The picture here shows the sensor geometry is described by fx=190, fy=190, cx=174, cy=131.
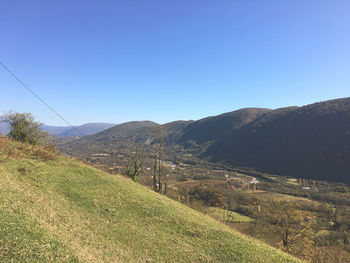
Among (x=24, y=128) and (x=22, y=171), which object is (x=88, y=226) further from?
(x=24, y=128)

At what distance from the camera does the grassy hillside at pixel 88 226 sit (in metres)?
7.10

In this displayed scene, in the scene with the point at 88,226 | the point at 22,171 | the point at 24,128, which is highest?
the point at 24,128

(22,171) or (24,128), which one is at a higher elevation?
(24,128)

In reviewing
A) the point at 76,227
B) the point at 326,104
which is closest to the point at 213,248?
the point at 76,227

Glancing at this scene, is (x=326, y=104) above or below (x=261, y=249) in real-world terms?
above

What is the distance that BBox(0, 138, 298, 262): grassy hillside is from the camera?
7.10m

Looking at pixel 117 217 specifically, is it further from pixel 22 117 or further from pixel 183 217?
pixel 22 117

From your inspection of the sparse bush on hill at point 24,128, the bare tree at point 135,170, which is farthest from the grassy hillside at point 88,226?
the bare tree at point 135,170

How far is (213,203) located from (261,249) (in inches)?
2247

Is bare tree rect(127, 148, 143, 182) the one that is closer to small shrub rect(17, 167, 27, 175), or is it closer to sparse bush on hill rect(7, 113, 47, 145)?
sparse bush on hill rect(7, 113, 47, 145)

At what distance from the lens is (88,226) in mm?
11430

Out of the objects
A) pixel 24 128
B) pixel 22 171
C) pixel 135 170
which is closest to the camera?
pixel 22 171

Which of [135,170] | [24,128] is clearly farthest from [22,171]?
[135,170]

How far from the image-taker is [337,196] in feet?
333
